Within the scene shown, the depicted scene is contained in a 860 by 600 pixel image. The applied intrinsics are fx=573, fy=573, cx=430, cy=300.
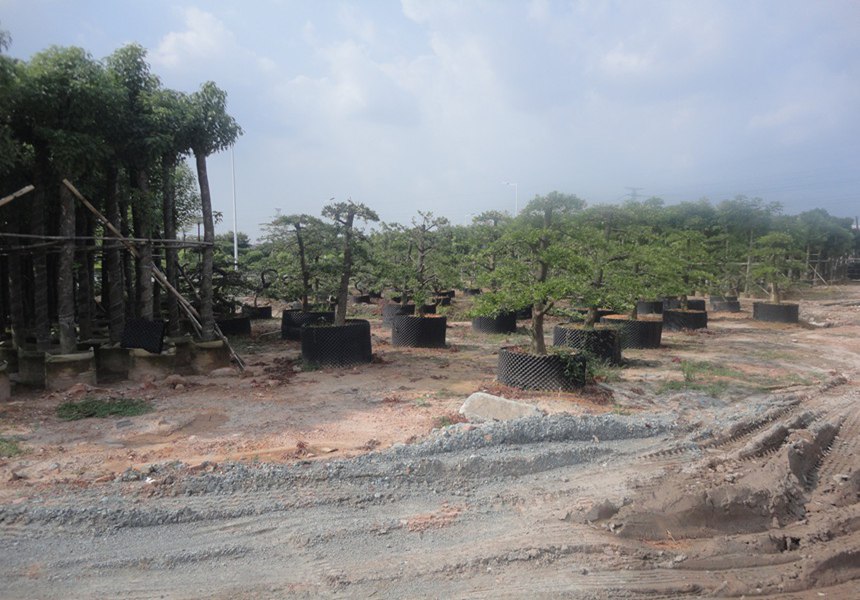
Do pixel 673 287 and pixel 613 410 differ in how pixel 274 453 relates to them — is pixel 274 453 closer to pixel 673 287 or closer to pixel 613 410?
pixel 613 410

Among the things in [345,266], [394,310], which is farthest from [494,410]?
[394,310]

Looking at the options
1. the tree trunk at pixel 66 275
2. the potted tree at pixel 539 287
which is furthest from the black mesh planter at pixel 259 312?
the potted tree at pixel 539 287

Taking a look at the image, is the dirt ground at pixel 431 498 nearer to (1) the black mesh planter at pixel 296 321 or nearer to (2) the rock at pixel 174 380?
(2) the rock at pixel 174 380

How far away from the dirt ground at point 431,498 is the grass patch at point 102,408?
0.19 meters

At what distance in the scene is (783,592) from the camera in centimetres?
313

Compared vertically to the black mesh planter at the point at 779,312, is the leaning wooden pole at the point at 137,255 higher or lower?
higher

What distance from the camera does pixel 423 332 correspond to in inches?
458

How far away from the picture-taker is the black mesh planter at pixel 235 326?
43.8 ft

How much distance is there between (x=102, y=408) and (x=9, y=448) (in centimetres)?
151

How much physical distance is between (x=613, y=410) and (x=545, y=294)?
1.62 metres

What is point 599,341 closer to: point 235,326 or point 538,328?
point 538,328

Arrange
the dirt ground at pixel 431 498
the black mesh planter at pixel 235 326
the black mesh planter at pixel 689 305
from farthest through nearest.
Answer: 1. the black mesh planter at pixel 689 305
2. the black mesh planter at pixel 235 326
3. the dirt ground at pixel 431 498

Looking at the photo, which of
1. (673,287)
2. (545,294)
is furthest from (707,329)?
(545,294)

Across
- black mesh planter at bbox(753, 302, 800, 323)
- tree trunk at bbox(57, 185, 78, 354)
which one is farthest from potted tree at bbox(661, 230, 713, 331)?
tree trunk at bbox(57, 185, 78, 354)
